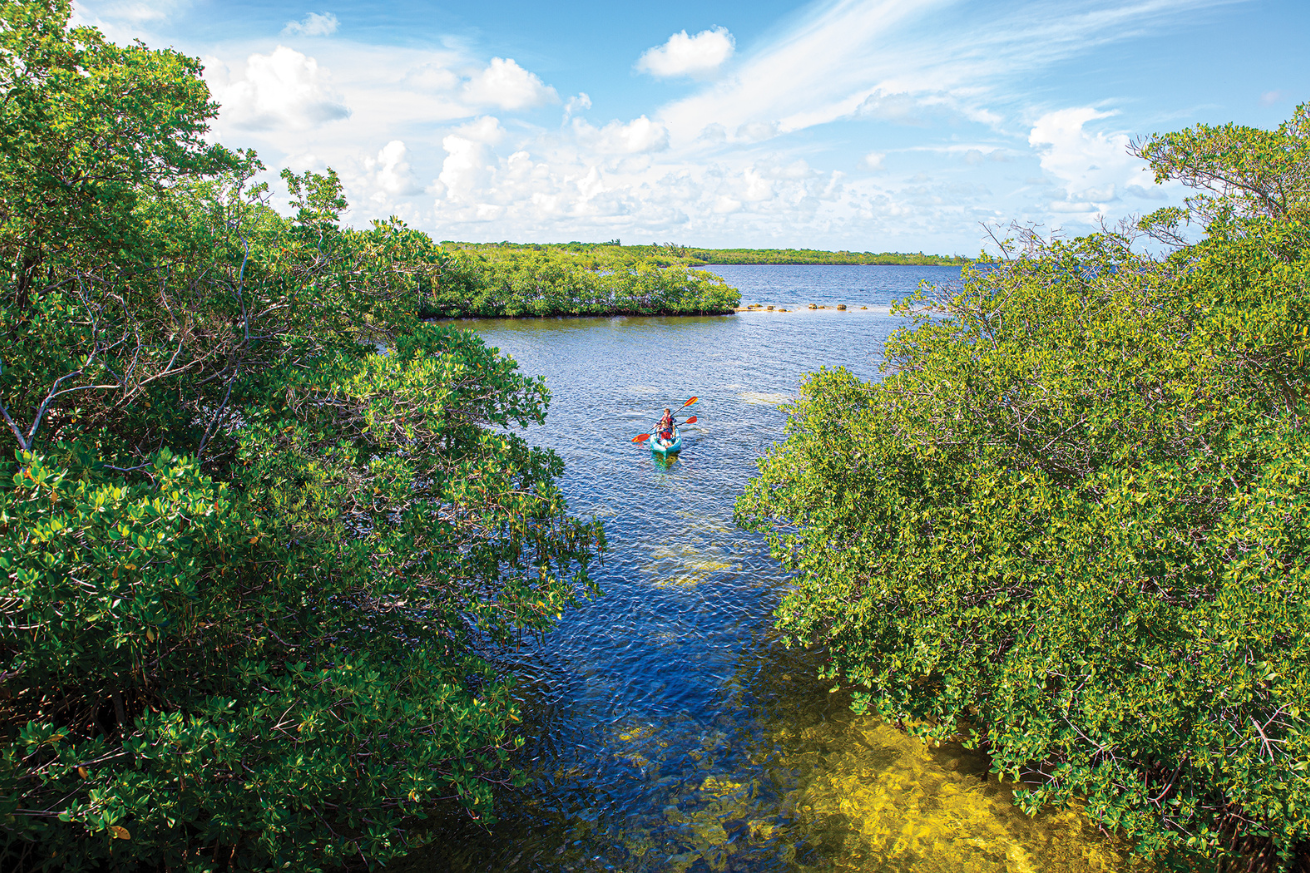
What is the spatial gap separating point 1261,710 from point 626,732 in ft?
43.5

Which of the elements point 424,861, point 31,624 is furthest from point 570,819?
point 31,624

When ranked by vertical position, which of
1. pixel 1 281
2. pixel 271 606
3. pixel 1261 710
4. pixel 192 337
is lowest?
pixel 1261 710

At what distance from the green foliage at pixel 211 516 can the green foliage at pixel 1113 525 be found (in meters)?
7.88

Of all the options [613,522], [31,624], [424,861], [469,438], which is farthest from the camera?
[613,522]

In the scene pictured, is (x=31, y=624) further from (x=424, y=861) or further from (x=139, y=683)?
(x=424, y=861)

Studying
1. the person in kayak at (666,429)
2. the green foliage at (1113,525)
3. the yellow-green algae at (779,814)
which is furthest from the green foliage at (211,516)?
the person in kayak at (666,429)

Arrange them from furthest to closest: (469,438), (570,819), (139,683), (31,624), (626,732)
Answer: (626,732)
(469,438)
(570,819)
(139,683)
(31,624)

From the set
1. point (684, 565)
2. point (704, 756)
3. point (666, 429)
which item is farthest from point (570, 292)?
point (704, 756)

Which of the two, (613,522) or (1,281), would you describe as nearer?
(1,281)

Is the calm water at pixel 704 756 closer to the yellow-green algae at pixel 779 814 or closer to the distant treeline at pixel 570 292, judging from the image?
the yellow-green algae at pixel 779 814

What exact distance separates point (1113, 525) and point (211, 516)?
1586cm

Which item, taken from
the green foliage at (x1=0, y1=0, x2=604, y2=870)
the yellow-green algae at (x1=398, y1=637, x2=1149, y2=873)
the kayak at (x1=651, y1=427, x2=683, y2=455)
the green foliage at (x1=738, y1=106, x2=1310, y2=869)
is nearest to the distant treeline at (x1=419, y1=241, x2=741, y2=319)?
the kayak at (x1=651, y1=427, x2=683, y2=455)

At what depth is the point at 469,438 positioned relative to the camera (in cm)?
1578

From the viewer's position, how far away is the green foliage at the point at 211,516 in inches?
342
